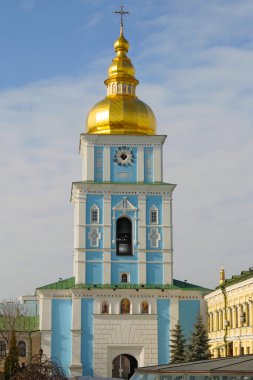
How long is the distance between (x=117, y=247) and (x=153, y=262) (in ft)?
7.87

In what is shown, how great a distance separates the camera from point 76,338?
159ft

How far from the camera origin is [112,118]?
172 ft

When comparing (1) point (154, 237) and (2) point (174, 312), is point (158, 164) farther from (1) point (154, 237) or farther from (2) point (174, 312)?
(2) point (174, 312)

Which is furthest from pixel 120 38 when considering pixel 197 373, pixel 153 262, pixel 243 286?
pixel 197 373

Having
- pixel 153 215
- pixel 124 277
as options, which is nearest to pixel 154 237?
pixel 153 215

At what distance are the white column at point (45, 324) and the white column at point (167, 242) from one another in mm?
7281

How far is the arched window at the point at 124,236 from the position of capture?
5078cm

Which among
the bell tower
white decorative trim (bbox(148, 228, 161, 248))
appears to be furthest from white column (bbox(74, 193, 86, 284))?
white decorative trim (bbox(148, 228, 161, 248))

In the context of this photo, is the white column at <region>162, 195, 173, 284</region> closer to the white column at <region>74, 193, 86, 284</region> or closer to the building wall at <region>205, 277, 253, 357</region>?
the building wall at <region>205, 277, 253, 357</region>

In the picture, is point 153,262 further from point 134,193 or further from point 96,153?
point 96,153

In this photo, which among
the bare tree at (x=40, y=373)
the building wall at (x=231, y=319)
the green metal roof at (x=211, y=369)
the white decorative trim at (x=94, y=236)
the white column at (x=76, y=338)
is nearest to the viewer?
the green metal roof at (x=211, y=369)

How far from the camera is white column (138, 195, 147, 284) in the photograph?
164ft

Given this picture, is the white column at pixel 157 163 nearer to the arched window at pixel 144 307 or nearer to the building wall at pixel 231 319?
the arched window at pixel 144 307

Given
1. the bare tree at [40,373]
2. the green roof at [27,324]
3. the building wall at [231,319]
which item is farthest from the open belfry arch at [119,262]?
the bare tree at [40,373]
